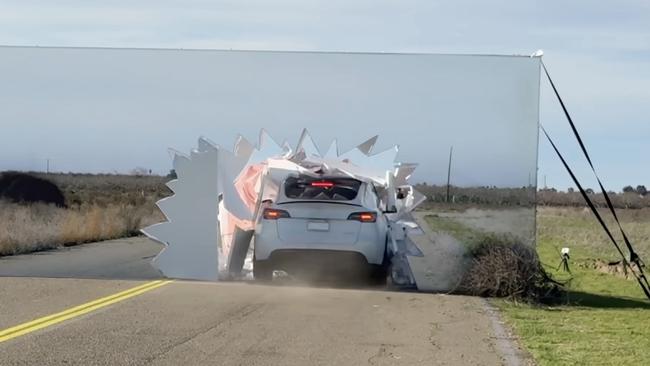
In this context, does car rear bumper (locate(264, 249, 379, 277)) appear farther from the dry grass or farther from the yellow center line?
the dry grass

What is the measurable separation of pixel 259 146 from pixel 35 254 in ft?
20.2

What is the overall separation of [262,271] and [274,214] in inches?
39.6

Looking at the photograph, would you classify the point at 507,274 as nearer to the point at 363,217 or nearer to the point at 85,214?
the point at 363,217

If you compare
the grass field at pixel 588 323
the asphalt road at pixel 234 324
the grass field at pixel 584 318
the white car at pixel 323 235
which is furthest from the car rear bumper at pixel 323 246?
the grass field at pixel 588 323

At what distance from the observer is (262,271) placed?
51.2 ft

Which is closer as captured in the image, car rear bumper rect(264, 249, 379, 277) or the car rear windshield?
car rear bumper rect(264, 249, 379, 277)

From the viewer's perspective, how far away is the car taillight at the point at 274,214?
49.8 ft

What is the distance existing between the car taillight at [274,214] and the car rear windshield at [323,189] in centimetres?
44

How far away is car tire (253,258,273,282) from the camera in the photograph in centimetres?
1546

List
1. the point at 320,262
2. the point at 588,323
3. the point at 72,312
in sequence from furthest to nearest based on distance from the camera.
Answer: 1. the point at 320,262
2. the point at 588,323
3. the point at 72,312

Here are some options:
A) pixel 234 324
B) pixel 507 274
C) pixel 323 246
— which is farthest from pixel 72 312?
pixel 507 274

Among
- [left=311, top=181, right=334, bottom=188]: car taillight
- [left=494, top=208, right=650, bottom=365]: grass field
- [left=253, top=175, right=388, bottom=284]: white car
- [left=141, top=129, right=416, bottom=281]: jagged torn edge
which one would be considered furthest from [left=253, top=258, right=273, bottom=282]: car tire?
[left=494, top=208, right=650, bottom=365]: grass field

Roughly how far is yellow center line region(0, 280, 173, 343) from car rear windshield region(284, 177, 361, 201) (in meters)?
2.54

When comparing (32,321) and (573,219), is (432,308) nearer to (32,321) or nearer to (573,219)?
(32,321)
